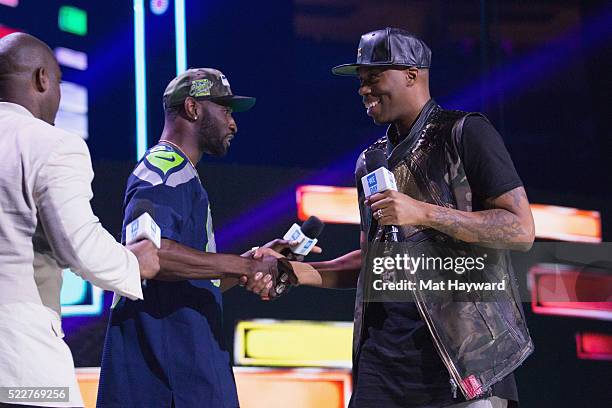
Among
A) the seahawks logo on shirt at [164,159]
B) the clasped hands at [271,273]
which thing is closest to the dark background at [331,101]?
the clasped hands at [271,273]

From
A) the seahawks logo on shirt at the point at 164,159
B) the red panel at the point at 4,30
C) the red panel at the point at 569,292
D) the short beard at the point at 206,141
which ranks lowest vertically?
the red panel at the point at 569,292

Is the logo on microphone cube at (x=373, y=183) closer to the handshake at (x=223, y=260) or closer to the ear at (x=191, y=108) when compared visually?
the handshake at (x=223, y=260)

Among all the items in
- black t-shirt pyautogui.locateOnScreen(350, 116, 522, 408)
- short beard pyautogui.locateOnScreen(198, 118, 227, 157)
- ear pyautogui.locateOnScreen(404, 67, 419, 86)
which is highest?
ear pyautogui.locateOnScreen(404, 67, 419, 86)

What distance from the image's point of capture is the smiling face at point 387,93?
2.70 m

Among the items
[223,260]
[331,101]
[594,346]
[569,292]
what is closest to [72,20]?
[331,101]

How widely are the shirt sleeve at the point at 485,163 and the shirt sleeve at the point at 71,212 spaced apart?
1006 mm

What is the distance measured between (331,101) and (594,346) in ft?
6.10

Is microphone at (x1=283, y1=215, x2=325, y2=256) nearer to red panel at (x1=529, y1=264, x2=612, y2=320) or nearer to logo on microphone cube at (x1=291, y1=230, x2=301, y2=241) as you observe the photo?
logo on microphone cube at (x1=291, y1=230, x2=301, y2=241)

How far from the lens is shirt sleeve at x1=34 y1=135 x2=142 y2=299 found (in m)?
1.85

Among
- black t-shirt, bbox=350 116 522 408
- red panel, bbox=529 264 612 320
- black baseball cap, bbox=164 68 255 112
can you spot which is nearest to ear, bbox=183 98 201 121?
black baseball cap, bbox=164 68 255 112

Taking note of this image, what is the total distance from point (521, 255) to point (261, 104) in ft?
5.21

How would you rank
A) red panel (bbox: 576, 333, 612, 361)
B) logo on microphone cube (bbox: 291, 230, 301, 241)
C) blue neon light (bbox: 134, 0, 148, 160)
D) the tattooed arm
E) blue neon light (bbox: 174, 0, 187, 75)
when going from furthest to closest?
red panel (bbox: 576, 333, 612, 361)
blue neon light (bbox: 174, 0, 187, 75)
blue neon light (bbox: 134, 0, 148, 160)
logo on microphone cube (bbox: 291, 230, 301, 241)
the tattooed arm

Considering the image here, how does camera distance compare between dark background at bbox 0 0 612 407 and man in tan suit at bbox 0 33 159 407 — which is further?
dark background at bbox 0 0 612 407

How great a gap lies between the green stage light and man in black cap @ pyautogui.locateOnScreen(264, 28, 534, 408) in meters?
1.97
